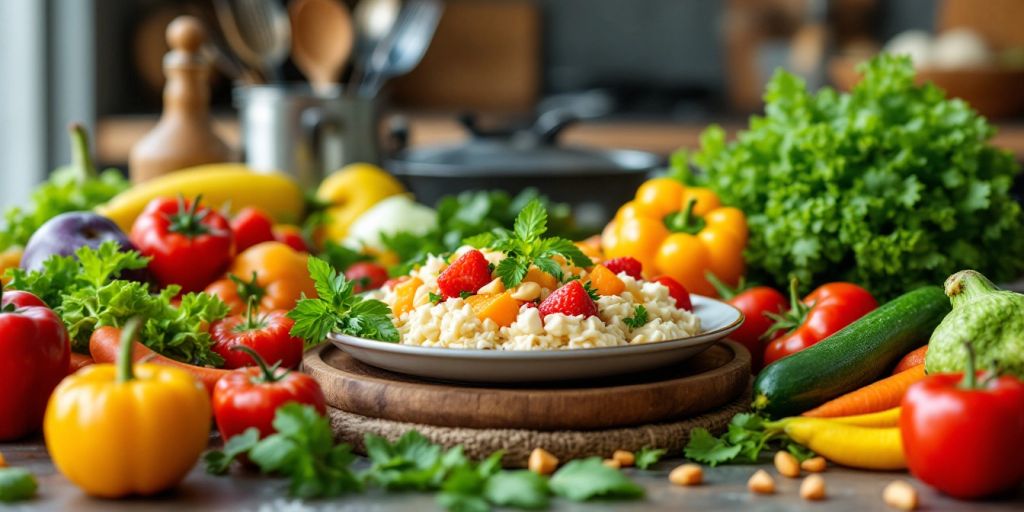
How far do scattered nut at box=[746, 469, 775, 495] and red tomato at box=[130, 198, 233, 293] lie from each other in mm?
1114

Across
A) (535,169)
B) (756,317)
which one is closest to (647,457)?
(756,317)

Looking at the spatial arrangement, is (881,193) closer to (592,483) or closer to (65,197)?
(592,483)

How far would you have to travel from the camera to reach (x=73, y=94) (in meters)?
5.55

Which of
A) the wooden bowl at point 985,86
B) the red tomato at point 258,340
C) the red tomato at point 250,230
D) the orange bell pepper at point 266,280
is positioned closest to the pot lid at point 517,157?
the red tomato at point 250,230

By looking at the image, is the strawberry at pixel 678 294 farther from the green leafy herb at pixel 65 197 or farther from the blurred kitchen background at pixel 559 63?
the blurred kitchen background at pixel 559 63

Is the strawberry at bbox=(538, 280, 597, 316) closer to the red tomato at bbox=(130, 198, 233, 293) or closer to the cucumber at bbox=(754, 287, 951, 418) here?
the cucumber at bbox=(754, 287, 951, 418)

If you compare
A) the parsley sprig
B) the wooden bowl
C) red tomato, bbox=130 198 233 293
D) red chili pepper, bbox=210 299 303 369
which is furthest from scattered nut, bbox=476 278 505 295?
the wooden bowl

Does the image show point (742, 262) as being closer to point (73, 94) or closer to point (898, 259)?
point (898, 259)

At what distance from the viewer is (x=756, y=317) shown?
2014 millimetres

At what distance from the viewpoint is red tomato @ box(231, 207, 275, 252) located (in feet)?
7.50

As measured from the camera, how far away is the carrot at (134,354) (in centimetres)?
165

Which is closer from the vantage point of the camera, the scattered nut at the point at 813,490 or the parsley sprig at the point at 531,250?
the scattered nut at the point at 813,490

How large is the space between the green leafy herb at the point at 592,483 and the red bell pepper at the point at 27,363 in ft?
2.31

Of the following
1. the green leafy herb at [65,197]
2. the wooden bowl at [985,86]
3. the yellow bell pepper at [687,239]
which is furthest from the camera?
the wooden bowl at [985,86]
